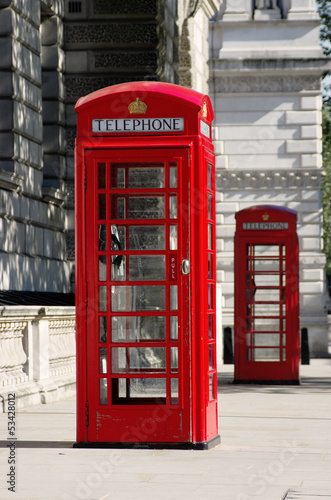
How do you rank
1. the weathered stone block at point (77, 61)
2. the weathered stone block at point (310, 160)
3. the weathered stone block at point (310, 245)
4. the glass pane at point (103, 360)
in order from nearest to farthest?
the glass pane at point (103, 360)
the weathered stone block at point (77, 61)
the weathered stone block at point (310, 245)
the weathered stone block at point (310, 160)

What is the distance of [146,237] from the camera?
7.27 metres

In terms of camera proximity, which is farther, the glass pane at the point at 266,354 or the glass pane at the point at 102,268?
the glass pane at the point at 266,354

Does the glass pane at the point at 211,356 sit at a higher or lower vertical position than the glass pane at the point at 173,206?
lower

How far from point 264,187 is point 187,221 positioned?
1820 cm

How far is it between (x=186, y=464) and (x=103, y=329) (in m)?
1.28

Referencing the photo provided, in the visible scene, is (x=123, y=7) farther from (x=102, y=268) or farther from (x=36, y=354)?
(x=102, y=268)

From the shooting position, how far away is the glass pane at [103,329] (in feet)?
23.8

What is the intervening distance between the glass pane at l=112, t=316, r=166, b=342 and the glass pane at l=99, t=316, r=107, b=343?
57 millimetres

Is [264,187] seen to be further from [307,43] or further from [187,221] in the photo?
[187,221]

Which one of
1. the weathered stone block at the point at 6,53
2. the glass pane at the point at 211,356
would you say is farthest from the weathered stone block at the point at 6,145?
the glass pane at the point at 211,356

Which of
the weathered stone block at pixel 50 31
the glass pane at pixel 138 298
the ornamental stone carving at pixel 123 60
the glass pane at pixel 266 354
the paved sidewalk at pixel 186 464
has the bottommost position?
the paved sidewalk at pixel 186 464

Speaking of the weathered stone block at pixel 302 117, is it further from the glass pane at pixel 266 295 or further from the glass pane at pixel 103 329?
the glass pane at pixel 103 329

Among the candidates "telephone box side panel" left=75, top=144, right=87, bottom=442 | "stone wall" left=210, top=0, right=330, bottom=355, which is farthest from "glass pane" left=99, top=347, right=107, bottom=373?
"stone wall" left=210, top=0, right=330, bottom=355

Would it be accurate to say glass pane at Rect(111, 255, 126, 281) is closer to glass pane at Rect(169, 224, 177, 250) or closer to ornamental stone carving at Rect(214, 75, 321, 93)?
glass pane at Rect(169, 224, 177, 250)
